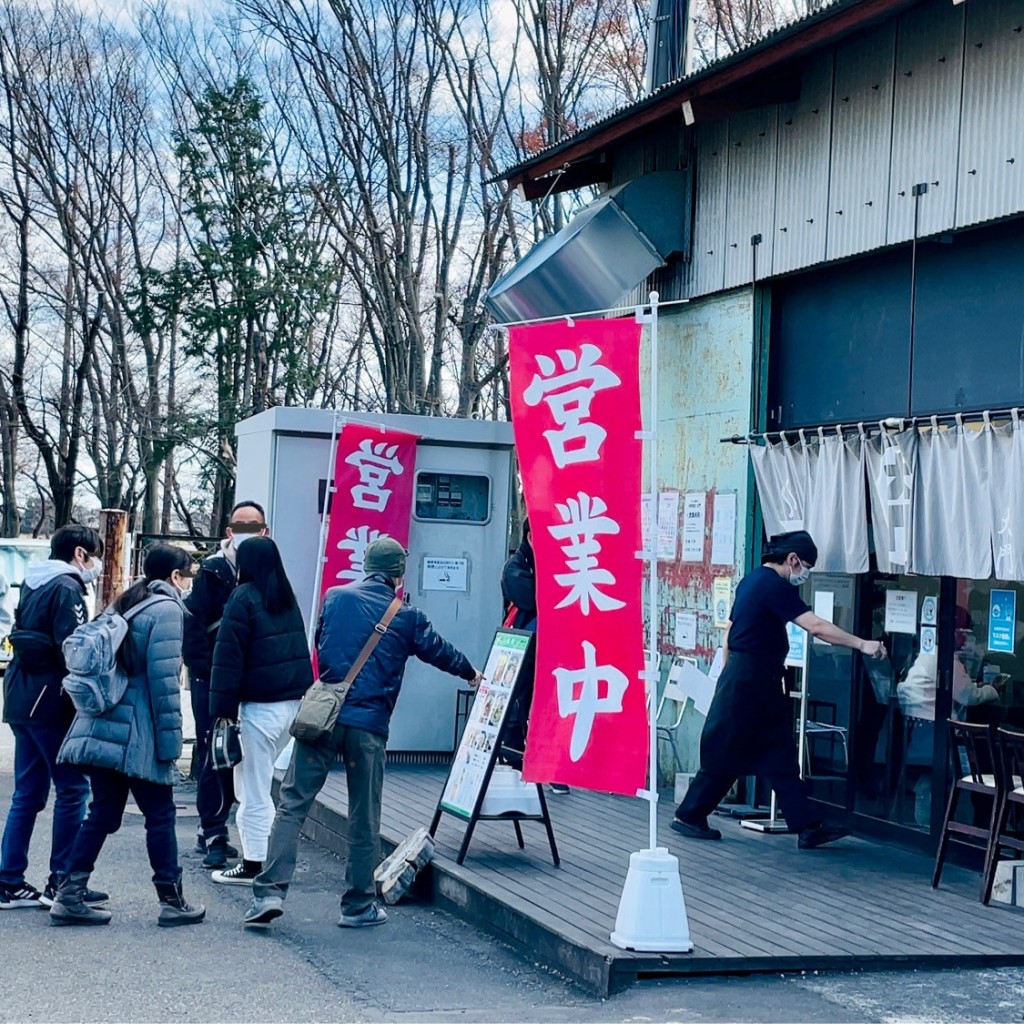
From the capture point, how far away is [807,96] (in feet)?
31.4

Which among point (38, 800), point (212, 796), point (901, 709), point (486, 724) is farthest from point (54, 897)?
point (901, 709)

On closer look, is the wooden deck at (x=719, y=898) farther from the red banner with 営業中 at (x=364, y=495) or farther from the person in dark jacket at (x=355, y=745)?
the red banner with 営業中 at (x=364, y=495)

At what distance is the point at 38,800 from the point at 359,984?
2288 mm

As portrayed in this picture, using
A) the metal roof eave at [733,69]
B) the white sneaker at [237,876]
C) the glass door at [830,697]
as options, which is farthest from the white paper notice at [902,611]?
the white sneaker at [237,876]

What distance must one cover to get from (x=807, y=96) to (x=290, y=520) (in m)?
5.06

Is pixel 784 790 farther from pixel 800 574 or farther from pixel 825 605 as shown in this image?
pixel 825 605

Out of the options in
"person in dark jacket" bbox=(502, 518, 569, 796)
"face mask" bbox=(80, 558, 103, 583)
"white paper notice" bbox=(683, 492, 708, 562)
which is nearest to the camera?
"face mask" bbox=(80, 558, 103, 583)

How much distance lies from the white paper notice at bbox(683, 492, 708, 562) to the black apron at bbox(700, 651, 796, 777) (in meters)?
2.09

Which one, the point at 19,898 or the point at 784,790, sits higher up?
the point at 784,790

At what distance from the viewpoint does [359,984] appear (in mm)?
5984

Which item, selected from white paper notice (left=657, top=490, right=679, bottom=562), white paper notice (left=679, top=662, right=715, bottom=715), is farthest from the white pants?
white paper notice (left=657, top=490, right=679, bottom=562)

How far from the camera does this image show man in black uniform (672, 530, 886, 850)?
8.55m

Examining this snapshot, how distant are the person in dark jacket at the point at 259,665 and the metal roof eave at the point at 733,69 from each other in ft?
14.5

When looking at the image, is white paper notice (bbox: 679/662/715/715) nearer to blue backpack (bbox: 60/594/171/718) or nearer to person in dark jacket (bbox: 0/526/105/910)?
person in dark jacket (bbox: 0/526/105/910)
